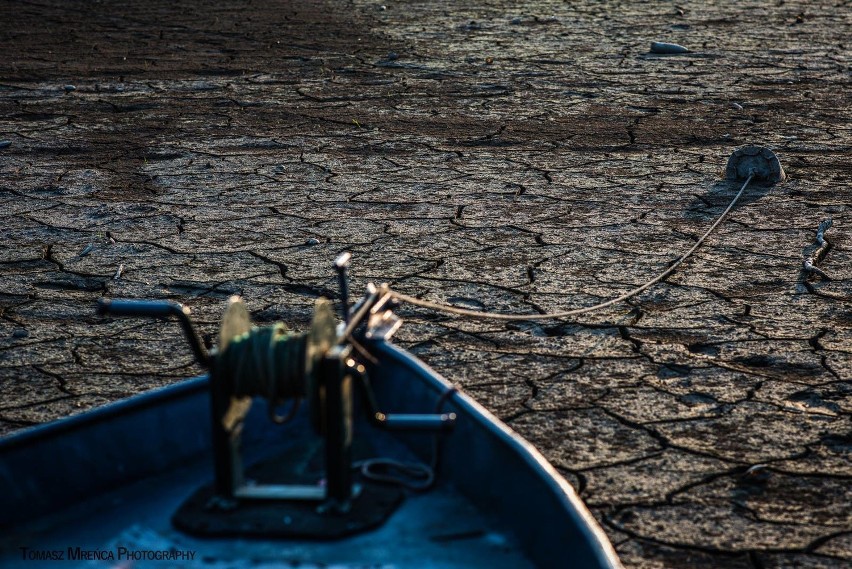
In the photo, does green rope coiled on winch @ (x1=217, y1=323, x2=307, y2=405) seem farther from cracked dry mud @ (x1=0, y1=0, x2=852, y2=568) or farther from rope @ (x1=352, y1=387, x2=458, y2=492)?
cracked dry mud @ (x1=0, y1=0, x2=852, y2=568)

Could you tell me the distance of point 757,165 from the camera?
18.5 ft

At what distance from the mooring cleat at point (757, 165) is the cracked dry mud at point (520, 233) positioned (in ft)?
0.37

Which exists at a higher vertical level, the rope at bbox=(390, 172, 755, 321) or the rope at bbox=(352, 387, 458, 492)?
the rope at bbox=(390, 172, 755, 321)

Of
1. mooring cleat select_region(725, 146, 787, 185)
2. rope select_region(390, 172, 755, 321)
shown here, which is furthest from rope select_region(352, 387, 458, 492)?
mooring cleat select_region(725, 146, 787, 185)

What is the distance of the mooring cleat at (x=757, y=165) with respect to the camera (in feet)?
18.5

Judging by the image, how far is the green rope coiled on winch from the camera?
2.10 m

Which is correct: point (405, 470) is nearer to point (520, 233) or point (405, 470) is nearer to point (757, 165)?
point (520, 233)

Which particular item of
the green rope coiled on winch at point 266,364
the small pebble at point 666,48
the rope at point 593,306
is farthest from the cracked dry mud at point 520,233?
the green rope coiled on winch at point 266,364

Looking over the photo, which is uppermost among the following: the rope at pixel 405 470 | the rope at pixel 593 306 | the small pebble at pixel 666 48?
the small pebble at pixel 666 48

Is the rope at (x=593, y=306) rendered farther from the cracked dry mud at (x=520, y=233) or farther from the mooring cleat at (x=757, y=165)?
the mooring cleat at (x=757, y=165)

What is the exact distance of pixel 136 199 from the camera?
5609mm

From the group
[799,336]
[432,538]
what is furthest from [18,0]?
[432,538]

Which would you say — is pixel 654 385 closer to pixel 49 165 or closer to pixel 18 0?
pixel 49 165

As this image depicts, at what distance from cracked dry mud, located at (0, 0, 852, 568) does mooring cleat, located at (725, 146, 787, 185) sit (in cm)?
11
